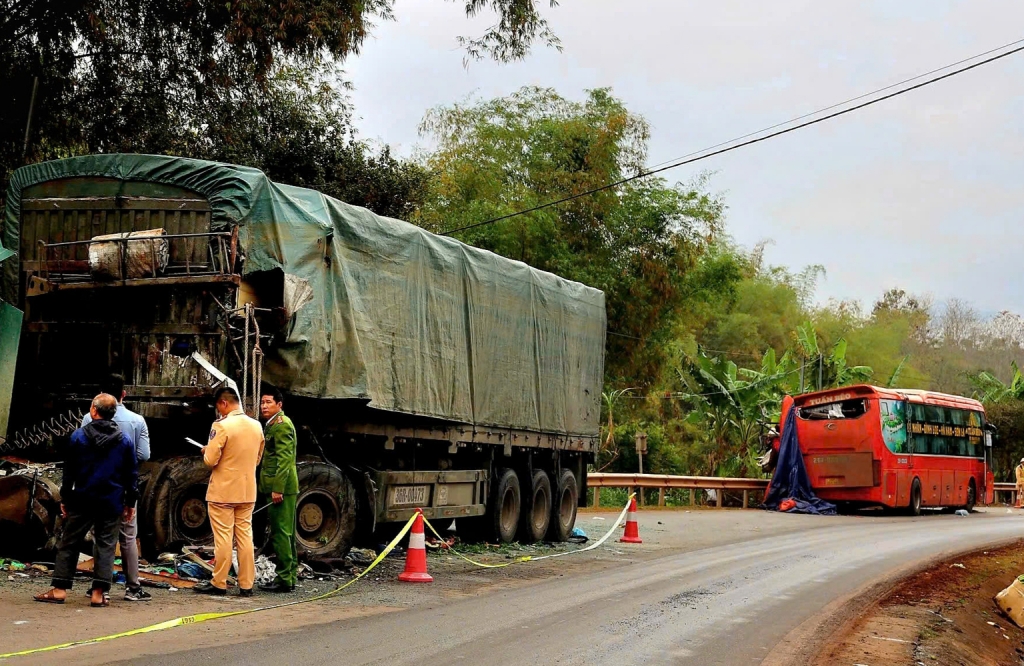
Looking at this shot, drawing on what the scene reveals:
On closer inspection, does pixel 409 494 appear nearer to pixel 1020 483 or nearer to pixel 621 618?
pixel 621 618

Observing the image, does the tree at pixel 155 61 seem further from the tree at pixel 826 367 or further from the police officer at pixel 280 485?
the tree at pixel 826 367

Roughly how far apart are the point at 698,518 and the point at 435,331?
1281 cm

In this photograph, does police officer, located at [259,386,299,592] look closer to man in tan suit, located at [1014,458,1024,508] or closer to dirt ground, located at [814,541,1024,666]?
dirt ground, located at [814,541,1024,666]

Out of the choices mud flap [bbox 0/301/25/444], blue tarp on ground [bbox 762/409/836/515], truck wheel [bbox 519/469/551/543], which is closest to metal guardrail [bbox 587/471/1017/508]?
blue tarp on ground [bbox 762/409/836/515]

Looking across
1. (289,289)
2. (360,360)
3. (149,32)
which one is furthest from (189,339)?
(149,32)

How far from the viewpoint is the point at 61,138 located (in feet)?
63.9

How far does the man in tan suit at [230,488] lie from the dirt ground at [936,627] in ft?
15.8

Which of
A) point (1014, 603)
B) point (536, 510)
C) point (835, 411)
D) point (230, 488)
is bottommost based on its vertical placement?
point (1014, 603)

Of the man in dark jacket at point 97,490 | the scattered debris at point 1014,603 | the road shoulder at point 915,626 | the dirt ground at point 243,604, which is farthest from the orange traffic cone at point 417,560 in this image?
the scattered debris at point 1014,603

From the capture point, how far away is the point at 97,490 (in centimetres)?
901

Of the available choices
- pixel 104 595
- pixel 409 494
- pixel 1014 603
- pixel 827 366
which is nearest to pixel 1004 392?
pixel 827 366

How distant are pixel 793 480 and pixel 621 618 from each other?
2162cm

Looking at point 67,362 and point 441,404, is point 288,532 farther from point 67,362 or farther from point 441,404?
point 441,404

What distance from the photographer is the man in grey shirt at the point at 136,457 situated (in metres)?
9.30
